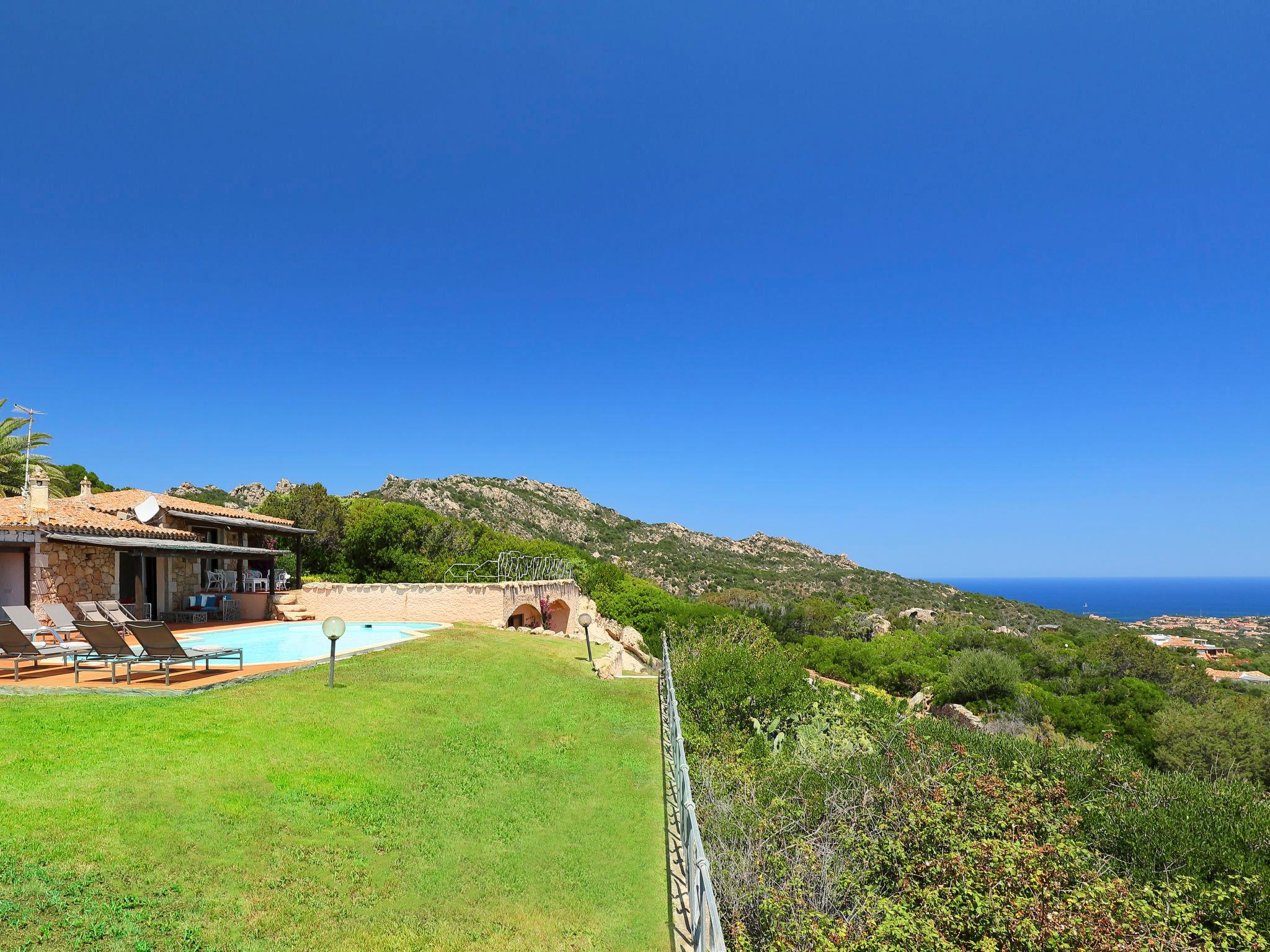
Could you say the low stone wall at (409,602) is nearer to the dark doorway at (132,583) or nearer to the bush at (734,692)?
the dark doorway at (132,583)

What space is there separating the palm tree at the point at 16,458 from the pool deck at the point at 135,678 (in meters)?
17.8

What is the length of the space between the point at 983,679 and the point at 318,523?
2975 centimetres

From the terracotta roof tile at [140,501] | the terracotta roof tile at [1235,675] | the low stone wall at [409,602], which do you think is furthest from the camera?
the terracotta roof tile at [1235,675]

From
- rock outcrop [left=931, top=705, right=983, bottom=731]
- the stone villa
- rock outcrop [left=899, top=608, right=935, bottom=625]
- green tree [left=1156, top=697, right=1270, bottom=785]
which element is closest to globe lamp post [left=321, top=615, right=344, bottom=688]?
the stone villa

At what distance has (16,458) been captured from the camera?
76.7 feet

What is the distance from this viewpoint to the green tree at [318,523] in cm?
3058

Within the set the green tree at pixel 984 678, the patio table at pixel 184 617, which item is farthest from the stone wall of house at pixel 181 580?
the green tree at pixel 984 678

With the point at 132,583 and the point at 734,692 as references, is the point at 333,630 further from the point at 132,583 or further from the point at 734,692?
the point at 132,583

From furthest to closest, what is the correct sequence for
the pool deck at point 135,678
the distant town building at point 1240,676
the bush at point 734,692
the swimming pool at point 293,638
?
1. the distant town building at point 1240,676
2. the swimming pool at point 293,638
3. the bush at point 734,692
4. the pool deck at point 135,678

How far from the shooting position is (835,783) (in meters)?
7.41

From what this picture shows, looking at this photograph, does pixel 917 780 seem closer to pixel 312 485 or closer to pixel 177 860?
pixel 177 860

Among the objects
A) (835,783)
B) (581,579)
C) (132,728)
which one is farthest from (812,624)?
(132,728)

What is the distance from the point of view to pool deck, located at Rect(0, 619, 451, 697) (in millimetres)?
8391

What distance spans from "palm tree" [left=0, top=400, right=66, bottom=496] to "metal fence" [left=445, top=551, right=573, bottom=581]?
14.9 meters
